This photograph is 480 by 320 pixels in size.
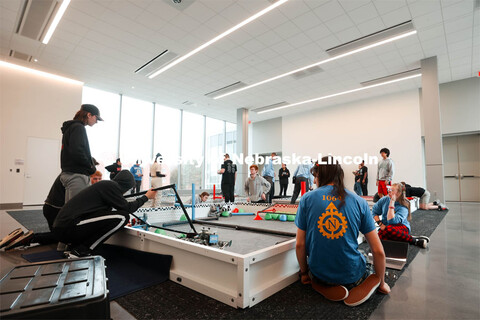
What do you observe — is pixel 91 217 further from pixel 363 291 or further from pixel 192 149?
pixel 192 149

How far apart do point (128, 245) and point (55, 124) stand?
7.13 meters

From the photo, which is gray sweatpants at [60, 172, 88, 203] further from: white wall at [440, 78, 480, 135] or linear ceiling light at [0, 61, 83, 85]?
white wall at [440, 78, 480, 135]

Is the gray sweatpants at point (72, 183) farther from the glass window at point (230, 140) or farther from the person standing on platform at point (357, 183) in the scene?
the glass window at point (230, 140)

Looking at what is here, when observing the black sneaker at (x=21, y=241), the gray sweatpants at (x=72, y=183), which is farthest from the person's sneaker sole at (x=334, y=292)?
the black sneaker at (x=21, y=241)

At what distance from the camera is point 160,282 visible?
169 cm

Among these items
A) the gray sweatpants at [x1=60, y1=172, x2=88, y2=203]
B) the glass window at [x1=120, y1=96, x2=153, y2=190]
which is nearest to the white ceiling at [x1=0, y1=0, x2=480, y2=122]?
the glass window at [x1=120, y1=96, x2=153, y2=190]

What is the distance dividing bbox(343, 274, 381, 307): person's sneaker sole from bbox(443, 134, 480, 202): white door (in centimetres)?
967

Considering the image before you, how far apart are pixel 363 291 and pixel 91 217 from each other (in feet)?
6.57

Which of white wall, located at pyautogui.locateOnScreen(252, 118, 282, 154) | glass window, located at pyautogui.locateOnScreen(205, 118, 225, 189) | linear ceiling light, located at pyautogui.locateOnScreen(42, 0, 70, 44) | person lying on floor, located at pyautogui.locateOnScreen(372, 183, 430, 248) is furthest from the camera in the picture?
white wall, located at pyautogui.locateOnScreen(252, 118, 282, 154)

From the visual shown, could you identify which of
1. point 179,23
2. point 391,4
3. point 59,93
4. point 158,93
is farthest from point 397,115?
point 59,93

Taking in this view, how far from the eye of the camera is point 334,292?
1.44m

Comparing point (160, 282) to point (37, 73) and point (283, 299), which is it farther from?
point (37, 73)

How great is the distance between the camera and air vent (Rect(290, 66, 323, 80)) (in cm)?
720

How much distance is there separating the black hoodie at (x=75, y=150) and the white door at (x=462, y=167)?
1084 cm
